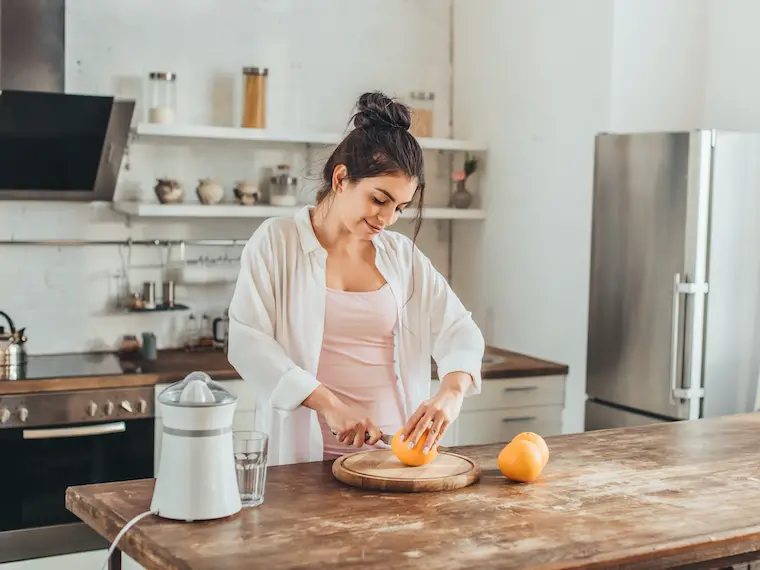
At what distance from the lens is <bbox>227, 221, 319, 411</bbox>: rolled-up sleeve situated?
2184 mm

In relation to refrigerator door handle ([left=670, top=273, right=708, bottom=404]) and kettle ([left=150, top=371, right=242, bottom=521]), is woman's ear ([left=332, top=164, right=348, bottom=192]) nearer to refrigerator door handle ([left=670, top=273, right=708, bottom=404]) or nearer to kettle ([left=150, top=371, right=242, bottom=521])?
kettle ([left=150, top=371, right=242, bottom=521])

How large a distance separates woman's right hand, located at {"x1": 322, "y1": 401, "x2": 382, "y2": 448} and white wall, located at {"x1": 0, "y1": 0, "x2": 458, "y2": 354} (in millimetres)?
1935

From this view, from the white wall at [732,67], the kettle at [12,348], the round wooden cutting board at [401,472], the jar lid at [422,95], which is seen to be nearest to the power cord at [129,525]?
the round wooden cutting board at [401,472]

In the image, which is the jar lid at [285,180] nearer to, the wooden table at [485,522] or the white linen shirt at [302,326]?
the white linen shirt at [302,326]

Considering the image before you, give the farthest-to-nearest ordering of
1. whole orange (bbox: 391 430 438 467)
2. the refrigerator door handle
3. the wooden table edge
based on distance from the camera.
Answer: the refrigerator door handle → whole orange (bbox: 391 430 438 467) → the wooden table edge

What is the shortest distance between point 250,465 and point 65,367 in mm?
2080

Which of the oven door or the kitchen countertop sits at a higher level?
the kitchen countertop

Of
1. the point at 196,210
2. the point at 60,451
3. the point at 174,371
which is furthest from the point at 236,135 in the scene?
the point at 60,451

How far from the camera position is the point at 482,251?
180 inches

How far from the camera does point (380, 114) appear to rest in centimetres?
226

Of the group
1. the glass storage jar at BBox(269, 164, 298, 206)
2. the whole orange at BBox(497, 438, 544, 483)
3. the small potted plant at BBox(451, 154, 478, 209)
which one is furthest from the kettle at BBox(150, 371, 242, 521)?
the small potted plant at BBox(451, 154, 478, 209)

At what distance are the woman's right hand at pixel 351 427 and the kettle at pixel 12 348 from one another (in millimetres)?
1843

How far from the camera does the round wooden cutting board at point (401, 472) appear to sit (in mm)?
1907

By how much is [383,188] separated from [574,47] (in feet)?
6.61
